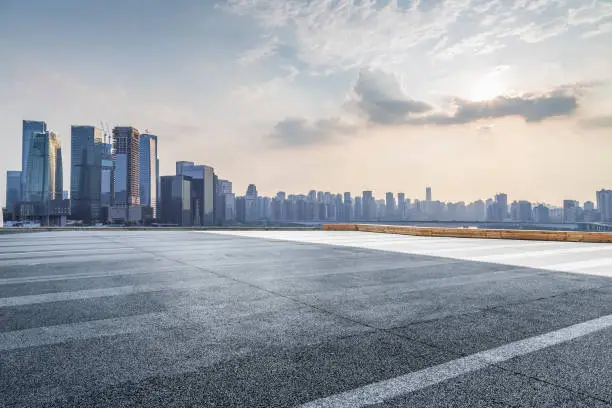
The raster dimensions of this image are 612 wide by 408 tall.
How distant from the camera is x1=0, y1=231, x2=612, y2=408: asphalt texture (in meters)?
2.67

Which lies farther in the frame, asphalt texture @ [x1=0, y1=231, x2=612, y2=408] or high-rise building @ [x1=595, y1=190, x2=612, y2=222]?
high-rise building @ [x1=595, y1=190, x2=612, y2=222]

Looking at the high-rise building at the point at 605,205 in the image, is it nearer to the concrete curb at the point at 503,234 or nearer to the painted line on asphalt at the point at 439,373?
the concrete curb at the point at 503,234

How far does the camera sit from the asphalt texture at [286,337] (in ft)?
8.75

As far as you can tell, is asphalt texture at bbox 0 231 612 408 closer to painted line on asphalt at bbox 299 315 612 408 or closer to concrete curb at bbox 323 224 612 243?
painted line on asphalt at bbox 299 315 612 408

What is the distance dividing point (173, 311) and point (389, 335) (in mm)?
2816

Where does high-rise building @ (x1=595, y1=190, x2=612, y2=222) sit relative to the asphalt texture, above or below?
above

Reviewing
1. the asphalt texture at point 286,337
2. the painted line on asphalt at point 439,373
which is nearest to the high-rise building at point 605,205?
the asphalt texture at point 286,337

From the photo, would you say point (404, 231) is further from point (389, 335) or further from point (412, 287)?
point (389, 335)

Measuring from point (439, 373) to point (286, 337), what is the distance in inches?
60.9

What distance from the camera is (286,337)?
3861mm

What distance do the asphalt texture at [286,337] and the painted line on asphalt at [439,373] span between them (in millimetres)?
54

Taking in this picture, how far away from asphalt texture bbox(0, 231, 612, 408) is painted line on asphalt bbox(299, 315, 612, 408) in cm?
5

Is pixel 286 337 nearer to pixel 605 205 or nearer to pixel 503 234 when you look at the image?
pixel 503 234

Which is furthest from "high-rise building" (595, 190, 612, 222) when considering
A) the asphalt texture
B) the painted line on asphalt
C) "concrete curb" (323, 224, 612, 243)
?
the painted line on asphalt
